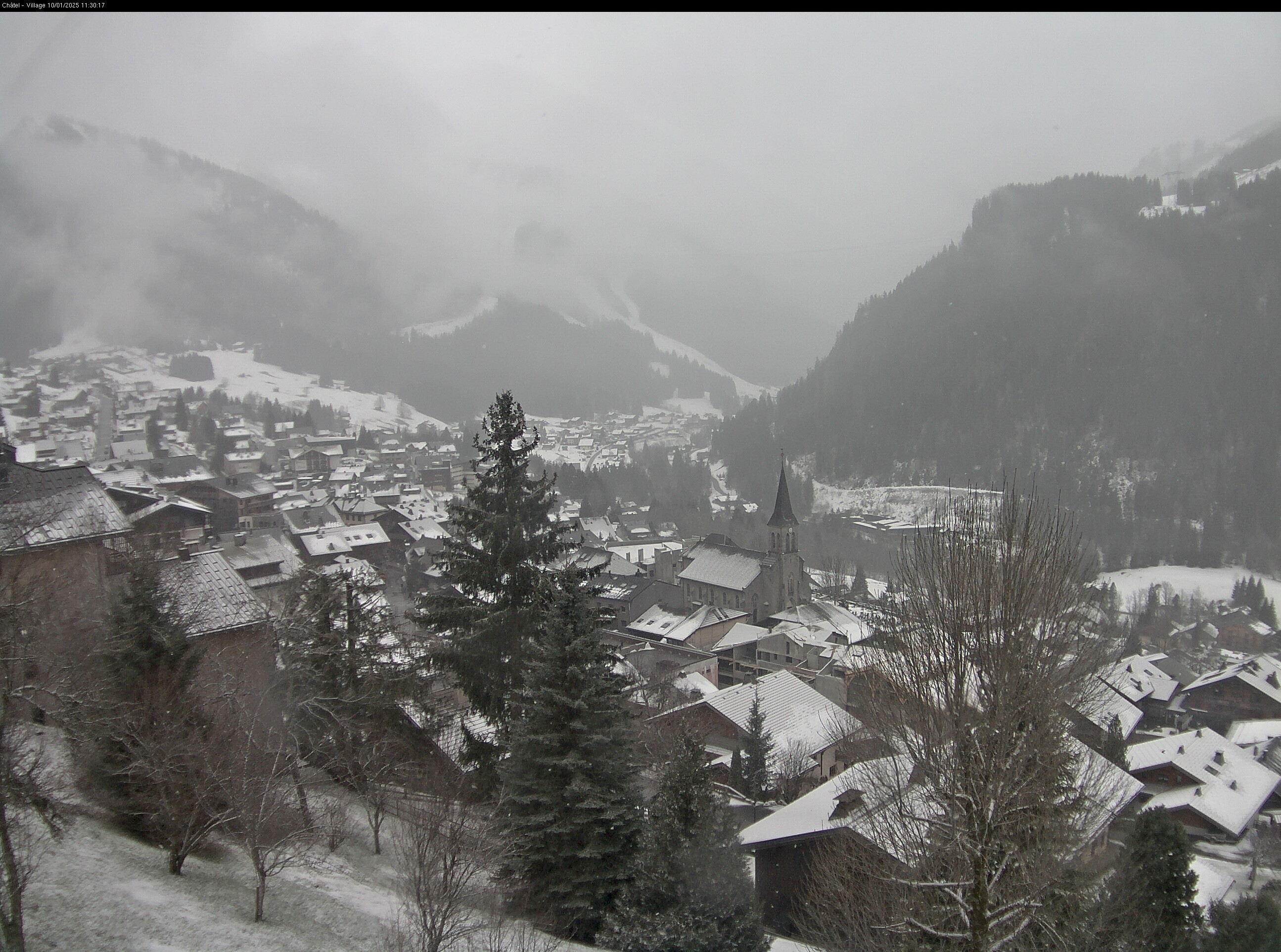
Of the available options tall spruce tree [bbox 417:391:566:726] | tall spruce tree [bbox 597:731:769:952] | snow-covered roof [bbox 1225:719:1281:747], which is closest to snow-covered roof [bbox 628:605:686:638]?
tall spruce tree [bbox 417:391:566:726]

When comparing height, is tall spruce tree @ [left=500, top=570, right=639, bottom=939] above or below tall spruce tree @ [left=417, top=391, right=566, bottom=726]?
below

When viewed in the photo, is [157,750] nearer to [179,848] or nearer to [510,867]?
[179,848]

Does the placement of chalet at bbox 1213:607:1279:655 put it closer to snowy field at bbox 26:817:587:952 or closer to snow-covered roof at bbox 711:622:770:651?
snow-covered roof at bbox 711:622:770:651

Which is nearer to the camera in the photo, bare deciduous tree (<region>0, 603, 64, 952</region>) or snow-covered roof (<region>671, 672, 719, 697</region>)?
bare deciduous tree (<region>0, 603, 64, 952</region>)

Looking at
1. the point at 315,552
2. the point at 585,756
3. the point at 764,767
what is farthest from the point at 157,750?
the point at 315,552

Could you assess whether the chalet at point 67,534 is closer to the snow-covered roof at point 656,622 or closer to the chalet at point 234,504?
the snow-covered roof at point 656,622

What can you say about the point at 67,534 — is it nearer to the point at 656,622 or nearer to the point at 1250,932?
the point at 1250,932

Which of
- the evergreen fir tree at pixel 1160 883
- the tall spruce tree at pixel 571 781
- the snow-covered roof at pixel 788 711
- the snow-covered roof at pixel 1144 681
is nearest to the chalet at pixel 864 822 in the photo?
the evergreen fir tree at pixel 1160 883
